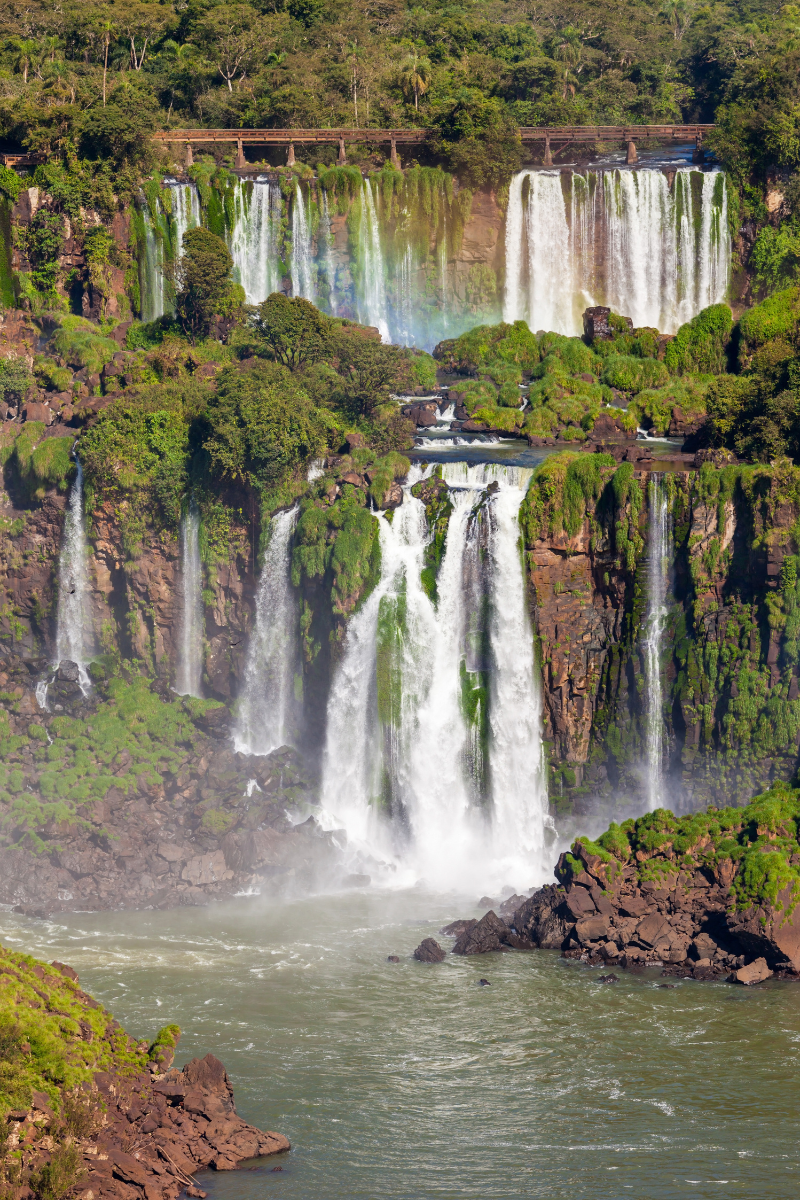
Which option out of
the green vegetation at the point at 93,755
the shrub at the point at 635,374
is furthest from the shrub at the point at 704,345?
the green vegetation at the point at 93,755

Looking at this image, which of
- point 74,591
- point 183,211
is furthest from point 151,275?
point 74,591

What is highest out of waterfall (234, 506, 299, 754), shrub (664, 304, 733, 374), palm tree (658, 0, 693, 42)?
palm tree (658, 0, 693, 42)

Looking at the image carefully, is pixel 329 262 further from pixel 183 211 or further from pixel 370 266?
pixel 183 211

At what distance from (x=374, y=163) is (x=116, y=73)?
18.8 metres

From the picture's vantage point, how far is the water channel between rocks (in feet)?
94.4

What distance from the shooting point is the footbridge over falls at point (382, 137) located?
67375 mm

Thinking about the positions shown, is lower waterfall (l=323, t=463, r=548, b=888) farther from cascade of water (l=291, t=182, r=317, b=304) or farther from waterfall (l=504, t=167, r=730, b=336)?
waterfall (l=504, t=167, r=730, b=336)

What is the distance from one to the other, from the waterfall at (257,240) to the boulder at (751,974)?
37.0 m

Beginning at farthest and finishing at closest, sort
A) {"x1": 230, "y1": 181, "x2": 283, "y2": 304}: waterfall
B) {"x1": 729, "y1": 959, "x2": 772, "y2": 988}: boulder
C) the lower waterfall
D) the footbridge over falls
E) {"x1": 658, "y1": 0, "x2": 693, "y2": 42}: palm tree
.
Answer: {"x1": 658, "y1": 0, "x2": 693, "y2": 42}: palm tree < the footbridge over falls < {"x1": 230, "y1": 181, "x2": 283, "y2": 304}: waterfall < the lower waterfall < {"x1": 729, "y1": 959, "x2": 772, "y2": 988}: boulder

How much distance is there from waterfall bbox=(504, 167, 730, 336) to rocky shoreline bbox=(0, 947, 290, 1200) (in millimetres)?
41859

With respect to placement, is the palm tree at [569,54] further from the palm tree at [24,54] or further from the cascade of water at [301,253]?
the palm tree at [24,54]

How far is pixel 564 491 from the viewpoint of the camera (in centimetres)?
4738

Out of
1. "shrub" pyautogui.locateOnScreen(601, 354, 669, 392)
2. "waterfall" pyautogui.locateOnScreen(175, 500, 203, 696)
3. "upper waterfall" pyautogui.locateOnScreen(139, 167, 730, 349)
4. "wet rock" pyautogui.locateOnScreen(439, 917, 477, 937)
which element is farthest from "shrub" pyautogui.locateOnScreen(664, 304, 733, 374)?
"wet rock" pyautogui.locateOnScreen(439, 917, 477, 937)

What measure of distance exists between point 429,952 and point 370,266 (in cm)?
3495
